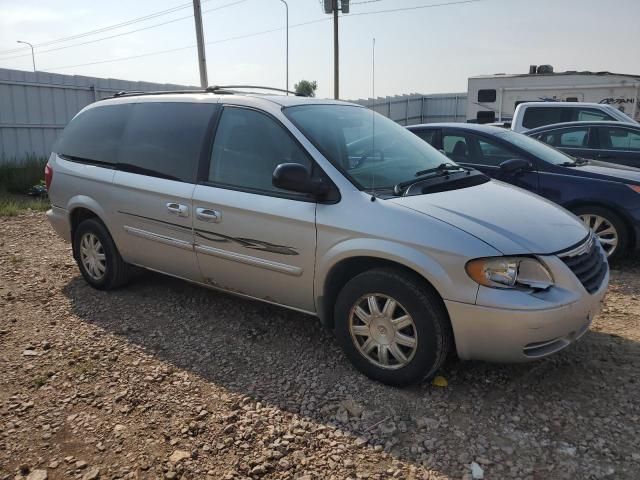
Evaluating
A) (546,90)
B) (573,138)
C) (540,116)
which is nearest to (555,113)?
(540,116)

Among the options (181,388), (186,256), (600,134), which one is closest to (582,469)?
(181,388)

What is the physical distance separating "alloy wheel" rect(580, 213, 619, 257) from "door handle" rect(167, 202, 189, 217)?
4224 millimetres

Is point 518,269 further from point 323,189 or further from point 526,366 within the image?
point 323,189

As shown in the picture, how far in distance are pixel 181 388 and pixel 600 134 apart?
7.51m

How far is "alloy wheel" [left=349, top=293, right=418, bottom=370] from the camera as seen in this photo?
3.14 m

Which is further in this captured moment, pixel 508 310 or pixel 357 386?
→ pixel 357 386

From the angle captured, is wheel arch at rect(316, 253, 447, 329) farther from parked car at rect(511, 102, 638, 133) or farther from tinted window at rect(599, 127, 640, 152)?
parked car at rect(511, 102, 638, 133)

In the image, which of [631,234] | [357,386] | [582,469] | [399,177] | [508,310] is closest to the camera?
[582,469]

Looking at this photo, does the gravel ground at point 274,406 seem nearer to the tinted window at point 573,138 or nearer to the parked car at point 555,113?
the tinted window at point 573,138

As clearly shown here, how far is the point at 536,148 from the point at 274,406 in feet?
15.5

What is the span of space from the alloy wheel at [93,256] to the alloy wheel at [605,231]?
492 cm

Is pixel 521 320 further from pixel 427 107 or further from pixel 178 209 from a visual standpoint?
pixel 427 107

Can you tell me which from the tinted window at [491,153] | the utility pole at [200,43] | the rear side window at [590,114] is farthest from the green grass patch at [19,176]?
the rear side window at [590,114]

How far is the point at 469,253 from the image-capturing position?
288cm
